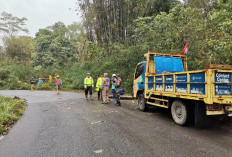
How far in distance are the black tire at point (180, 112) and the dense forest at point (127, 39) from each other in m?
3.41

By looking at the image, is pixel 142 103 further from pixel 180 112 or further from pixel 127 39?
pixel 127 39

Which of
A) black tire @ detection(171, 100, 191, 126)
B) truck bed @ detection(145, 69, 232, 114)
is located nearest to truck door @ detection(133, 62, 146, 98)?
truck bed @ detection(145, 69, 232, 114)

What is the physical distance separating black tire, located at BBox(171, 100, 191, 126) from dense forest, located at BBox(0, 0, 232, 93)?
3.41m

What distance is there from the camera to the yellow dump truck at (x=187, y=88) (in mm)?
4020

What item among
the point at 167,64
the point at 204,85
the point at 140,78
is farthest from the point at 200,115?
the point at 140,78

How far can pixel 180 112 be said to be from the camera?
16.9 feet

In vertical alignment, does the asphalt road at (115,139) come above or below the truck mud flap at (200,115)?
below

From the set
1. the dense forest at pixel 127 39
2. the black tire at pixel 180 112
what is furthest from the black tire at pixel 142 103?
the dense forest at pixel 127 39

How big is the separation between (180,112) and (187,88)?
92 centimetres

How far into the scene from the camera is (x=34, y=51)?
37.0 metres

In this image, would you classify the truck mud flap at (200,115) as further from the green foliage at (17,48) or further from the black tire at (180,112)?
the green foliage at (17,48)

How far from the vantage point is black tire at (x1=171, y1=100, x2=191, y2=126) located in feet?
15.8

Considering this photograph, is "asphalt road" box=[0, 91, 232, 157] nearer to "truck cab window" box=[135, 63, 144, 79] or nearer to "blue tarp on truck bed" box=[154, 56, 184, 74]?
"blue tarp on truck bed" box=[154, 56, 184, 74]

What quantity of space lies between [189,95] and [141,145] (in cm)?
193
